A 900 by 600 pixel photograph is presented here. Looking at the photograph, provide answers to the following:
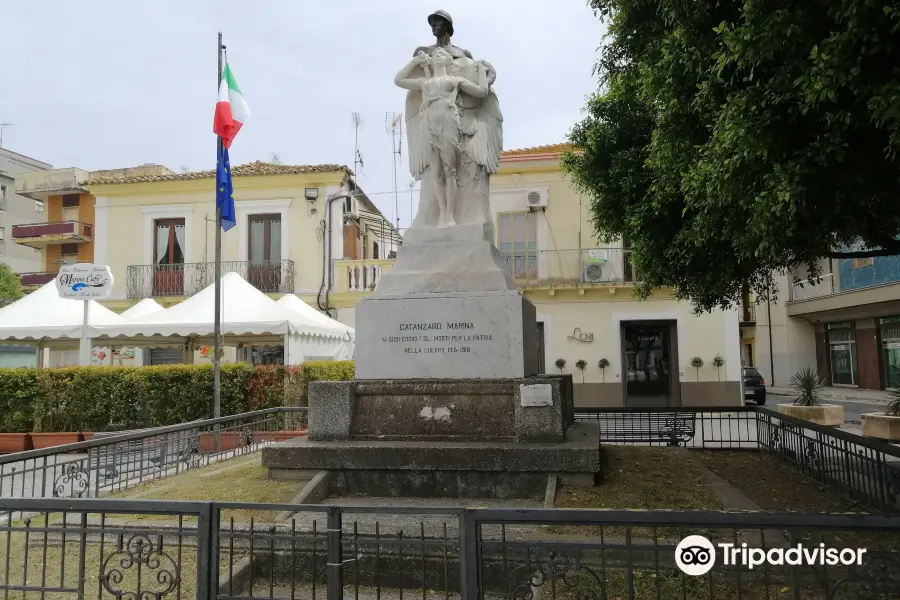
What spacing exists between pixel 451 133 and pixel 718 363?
15.8 metres

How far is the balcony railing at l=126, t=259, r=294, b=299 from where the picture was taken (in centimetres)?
2214

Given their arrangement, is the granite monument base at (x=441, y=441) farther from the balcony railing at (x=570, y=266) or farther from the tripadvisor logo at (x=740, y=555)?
the balcony railing at (x=570, y=266)

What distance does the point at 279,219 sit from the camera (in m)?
22.8

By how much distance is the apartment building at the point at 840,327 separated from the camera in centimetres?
2641

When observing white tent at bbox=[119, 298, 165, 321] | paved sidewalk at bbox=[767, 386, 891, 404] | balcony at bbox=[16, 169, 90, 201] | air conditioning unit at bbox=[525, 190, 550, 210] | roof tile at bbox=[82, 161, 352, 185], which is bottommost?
paved sidewalk at bbox=[767, 386, 891, 404]

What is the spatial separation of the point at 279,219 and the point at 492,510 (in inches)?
827

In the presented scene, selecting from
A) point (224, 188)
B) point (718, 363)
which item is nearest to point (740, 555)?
point (224, 188)

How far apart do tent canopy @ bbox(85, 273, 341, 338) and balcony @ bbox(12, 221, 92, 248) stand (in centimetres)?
2078

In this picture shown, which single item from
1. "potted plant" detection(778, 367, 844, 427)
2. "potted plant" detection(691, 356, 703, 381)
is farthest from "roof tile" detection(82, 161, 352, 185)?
"potted plant" detection(778, 367, 844, 427)

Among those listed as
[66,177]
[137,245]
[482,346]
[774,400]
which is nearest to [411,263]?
[482,346]

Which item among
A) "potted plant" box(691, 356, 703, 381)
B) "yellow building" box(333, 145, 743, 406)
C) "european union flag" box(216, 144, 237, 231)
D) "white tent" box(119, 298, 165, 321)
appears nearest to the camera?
"european union flag" box(216, 144, 237, 231)

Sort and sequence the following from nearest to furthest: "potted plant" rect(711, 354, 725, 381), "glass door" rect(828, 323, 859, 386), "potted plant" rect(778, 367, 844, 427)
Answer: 1. "potted plant" rect(778, 367, 844, 427)
2. "potted plant" rect(711, 354, 725, 381)
3. "glass door" rect(828, 323, 859, 386)

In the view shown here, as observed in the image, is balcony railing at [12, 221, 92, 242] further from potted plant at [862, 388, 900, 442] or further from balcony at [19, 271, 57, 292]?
potted plant at [862, 388, 900, 442]

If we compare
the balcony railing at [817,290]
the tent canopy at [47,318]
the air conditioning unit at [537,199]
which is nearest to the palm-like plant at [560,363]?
the air conditioning unit at [537,199]
